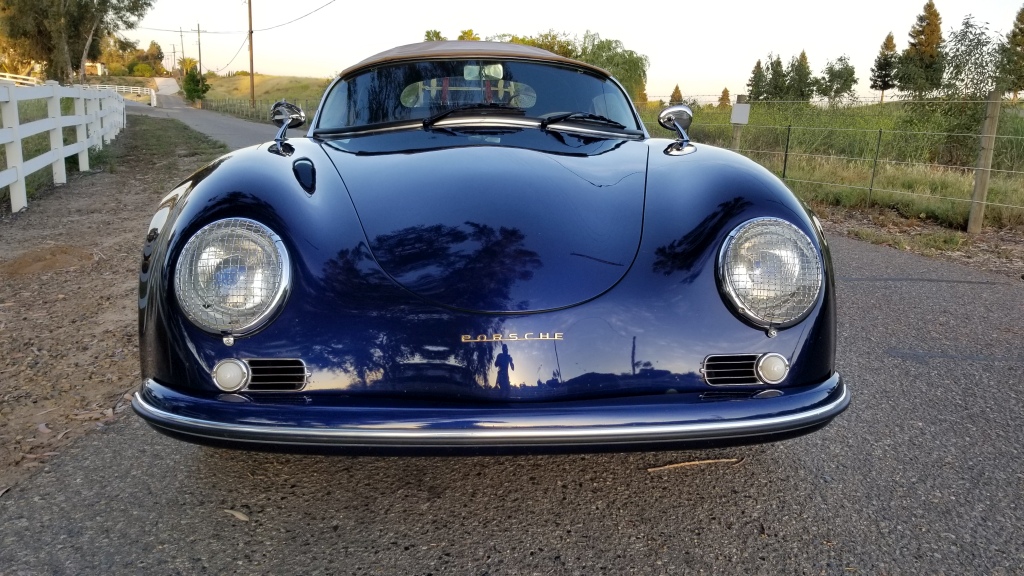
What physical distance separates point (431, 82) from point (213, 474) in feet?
5.76

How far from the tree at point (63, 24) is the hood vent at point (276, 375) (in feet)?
146

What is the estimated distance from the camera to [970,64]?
791cm

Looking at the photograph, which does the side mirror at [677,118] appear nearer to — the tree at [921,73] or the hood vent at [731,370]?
the hood vent at [731,370]

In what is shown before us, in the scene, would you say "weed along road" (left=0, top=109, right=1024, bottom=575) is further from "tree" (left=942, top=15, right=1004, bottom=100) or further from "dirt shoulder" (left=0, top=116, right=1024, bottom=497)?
"tree" (left=942, top=15, right=1004, bottom=100)

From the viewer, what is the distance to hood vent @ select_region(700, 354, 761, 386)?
5.68 ft

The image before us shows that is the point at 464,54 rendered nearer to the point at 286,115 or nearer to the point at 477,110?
the point at 477,110

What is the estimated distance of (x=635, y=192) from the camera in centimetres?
207

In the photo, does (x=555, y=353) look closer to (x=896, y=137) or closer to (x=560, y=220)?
(x=560, y=220)

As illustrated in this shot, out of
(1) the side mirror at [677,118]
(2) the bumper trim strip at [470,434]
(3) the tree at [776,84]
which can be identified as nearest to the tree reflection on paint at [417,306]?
(2) the bumper trim strip at [470,434]

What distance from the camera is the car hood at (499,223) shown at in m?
1.73

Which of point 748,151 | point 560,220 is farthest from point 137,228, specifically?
point 748,151

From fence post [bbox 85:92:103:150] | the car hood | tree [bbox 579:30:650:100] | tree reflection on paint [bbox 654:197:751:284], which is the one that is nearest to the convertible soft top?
the car hood

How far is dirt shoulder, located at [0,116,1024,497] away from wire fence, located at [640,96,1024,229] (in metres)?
0.34

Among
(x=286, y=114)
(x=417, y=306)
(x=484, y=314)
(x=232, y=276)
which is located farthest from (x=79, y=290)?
(x=484, y=314)
